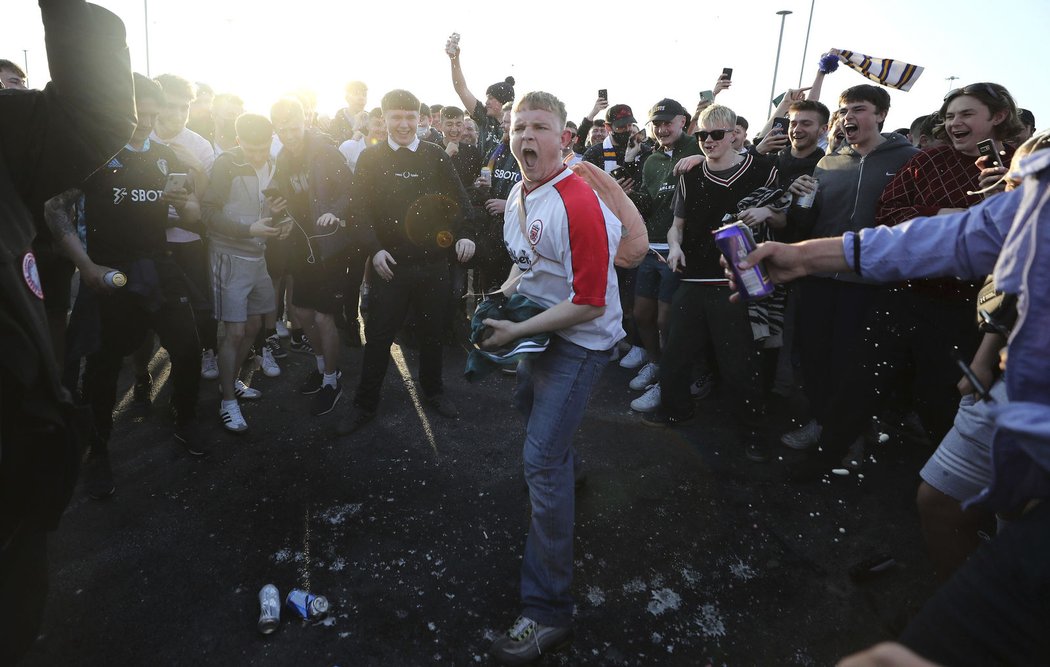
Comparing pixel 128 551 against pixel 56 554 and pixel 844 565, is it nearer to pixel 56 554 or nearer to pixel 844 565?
pixel 56 554

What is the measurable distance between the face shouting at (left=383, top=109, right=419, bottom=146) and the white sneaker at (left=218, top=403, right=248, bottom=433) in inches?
95.9

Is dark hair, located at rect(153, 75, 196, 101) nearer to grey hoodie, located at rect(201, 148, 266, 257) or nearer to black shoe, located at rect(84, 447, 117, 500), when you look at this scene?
grey hoodie, located at rect(201, 148, 266, 257)

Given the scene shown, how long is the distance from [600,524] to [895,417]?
3.17m

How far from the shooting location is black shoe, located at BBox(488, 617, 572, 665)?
93.4 inches

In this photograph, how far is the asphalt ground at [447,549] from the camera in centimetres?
252

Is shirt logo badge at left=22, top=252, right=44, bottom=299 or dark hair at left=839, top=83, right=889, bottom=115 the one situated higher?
dark hair at left=839, top=83, right=889, bottom=115

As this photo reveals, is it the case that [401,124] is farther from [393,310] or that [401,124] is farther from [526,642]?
[526,642]

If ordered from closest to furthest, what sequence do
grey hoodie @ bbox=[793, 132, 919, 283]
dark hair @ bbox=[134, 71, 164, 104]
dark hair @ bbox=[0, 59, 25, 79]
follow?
dark hair @ bbox=[134, 71, 164, 104]
grey hoodie @ bbox=[793, 132, 919, 283]
dark hair @ bbox=[0, 59, 25, 79]

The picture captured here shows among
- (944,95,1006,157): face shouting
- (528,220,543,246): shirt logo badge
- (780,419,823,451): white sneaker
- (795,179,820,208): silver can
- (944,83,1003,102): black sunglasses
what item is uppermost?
(944,83,1003,102): black sunglasses

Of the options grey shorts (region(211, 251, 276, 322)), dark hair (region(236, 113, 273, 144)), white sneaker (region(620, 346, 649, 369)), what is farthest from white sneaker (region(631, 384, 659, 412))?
dark hair (region(236, 113, 273, 144))

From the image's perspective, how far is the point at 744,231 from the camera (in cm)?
222

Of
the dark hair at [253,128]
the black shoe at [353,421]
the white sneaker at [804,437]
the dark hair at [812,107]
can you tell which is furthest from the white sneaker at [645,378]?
the dark hair at [253,128]

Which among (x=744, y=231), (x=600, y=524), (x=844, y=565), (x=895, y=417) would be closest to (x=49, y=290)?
(x=600, y=524)

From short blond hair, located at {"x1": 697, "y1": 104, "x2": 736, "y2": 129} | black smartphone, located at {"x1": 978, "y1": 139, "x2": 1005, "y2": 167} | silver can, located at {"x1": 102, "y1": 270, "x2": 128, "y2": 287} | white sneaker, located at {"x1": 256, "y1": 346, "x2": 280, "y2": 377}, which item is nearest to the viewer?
black smartphone, located at {"x1": 978, "y1": 139, "x2": 1005, "y2": 167}
